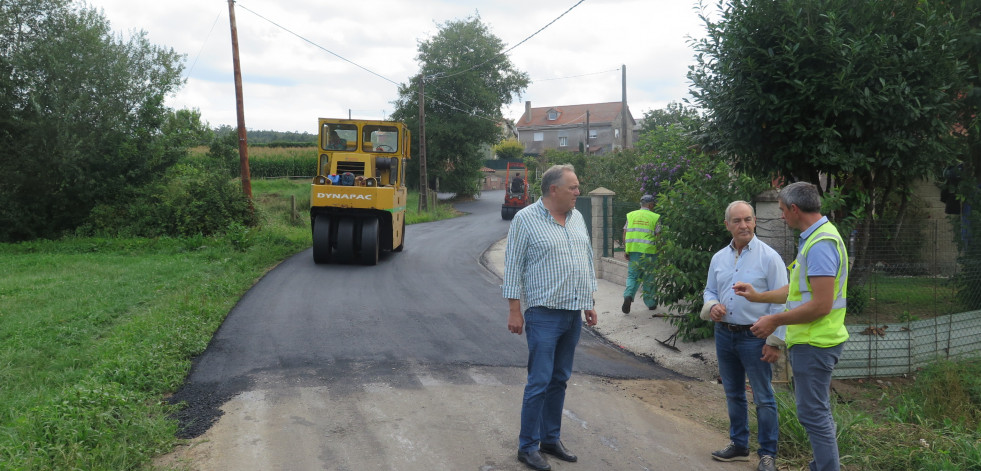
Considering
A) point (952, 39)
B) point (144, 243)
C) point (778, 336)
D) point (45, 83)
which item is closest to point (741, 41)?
point (952, 39)

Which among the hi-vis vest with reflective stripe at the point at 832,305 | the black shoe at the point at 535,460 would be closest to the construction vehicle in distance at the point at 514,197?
the black shoe at the point at 535,460

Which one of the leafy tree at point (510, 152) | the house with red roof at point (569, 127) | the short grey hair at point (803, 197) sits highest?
the house with red roof at point (569, 127)

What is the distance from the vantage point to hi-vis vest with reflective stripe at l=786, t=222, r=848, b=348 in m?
3.67

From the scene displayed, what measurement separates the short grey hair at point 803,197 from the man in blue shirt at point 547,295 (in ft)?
3.84

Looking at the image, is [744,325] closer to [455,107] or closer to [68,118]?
[68,118]

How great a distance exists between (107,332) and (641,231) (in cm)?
680

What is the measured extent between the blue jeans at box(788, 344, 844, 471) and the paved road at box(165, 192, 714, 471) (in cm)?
84

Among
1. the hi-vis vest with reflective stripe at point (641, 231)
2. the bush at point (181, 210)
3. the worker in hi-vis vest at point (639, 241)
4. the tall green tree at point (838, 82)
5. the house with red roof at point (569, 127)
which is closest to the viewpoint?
the tall green tree at point (838, 82)

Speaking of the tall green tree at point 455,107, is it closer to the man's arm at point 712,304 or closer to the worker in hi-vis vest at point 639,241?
the worker in hi-vis vest at point 639,241

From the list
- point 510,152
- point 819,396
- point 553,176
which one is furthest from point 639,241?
point 510,152

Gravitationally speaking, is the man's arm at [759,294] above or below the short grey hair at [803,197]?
below

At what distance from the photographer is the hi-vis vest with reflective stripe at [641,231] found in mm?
9445

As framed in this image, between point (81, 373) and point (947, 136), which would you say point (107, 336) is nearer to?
point (81, 373)

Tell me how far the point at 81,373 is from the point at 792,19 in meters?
7.54
